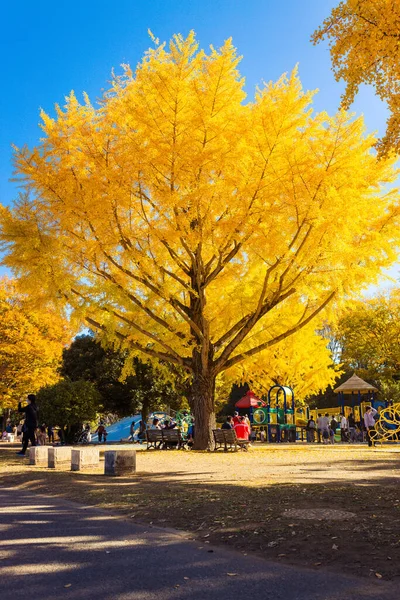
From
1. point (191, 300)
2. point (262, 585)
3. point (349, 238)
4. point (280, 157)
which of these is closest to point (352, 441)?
point (191, 300)

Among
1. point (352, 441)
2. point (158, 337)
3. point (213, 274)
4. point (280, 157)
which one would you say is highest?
point (280, 157)

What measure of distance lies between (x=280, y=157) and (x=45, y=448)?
33.7 feet

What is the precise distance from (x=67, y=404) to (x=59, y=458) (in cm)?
1637

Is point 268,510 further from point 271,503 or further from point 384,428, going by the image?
point 384,428

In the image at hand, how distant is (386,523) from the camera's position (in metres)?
6.16

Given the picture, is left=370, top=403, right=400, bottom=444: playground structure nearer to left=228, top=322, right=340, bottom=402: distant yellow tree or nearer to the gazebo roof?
the gazebo roof

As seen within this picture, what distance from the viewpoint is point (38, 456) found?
50.3 ft

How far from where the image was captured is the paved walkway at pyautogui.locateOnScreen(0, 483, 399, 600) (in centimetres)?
408

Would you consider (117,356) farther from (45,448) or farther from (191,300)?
(45,448)

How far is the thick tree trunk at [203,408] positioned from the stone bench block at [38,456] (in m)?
5.90

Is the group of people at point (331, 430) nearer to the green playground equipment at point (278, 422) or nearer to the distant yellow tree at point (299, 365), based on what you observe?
the green playground equipment at point (278, 422)

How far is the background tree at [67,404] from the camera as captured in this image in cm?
3045

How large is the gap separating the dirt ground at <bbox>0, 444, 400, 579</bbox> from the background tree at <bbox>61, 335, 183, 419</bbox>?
27444 millimetres

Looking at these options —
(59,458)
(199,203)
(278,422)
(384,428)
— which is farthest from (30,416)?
(384,428)
